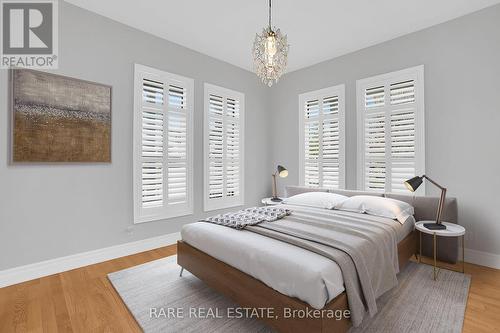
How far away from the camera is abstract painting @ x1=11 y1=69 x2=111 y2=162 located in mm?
2395

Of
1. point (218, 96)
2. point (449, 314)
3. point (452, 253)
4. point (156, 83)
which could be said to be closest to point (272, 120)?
point (218, 96)

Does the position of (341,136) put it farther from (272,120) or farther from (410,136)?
(272,120)

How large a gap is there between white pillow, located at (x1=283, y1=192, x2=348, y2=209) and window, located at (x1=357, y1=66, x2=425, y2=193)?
28.8 inches

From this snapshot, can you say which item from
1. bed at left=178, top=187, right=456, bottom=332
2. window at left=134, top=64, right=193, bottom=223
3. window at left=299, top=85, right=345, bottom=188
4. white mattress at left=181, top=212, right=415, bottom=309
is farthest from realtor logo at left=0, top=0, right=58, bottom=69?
window at left=299, top=85, right=345, bottom=188

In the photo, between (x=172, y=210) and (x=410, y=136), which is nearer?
(x=410, y=136)

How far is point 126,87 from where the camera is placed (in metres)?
3.10

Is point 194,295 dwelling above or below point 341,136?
below

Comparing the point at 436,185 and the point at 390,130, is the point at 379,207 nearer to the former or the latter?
the point at 436,185

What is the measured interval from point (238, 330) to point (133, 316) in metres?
0.85

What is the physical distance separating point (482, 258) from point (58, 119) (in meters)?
5.07

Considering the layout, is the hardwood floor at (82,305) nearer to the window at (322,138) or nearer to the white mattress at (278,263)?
the white mattress at (278,263)

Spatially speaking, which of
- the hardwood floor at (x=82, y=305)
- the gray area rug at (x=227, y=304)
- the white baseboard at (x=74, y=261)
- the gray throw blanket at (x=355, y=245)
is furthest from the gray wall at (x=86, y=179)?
the gray throw blanket at (x=355, y=245)

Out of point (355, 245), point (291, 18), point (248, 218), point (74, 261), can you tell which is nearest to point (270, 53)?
point (291, 18)

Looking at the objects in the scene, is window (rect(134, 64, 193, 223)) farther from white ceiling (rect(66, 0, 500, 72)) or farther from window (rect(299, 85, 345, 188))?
window (rect(299, 85, 345, 188))
